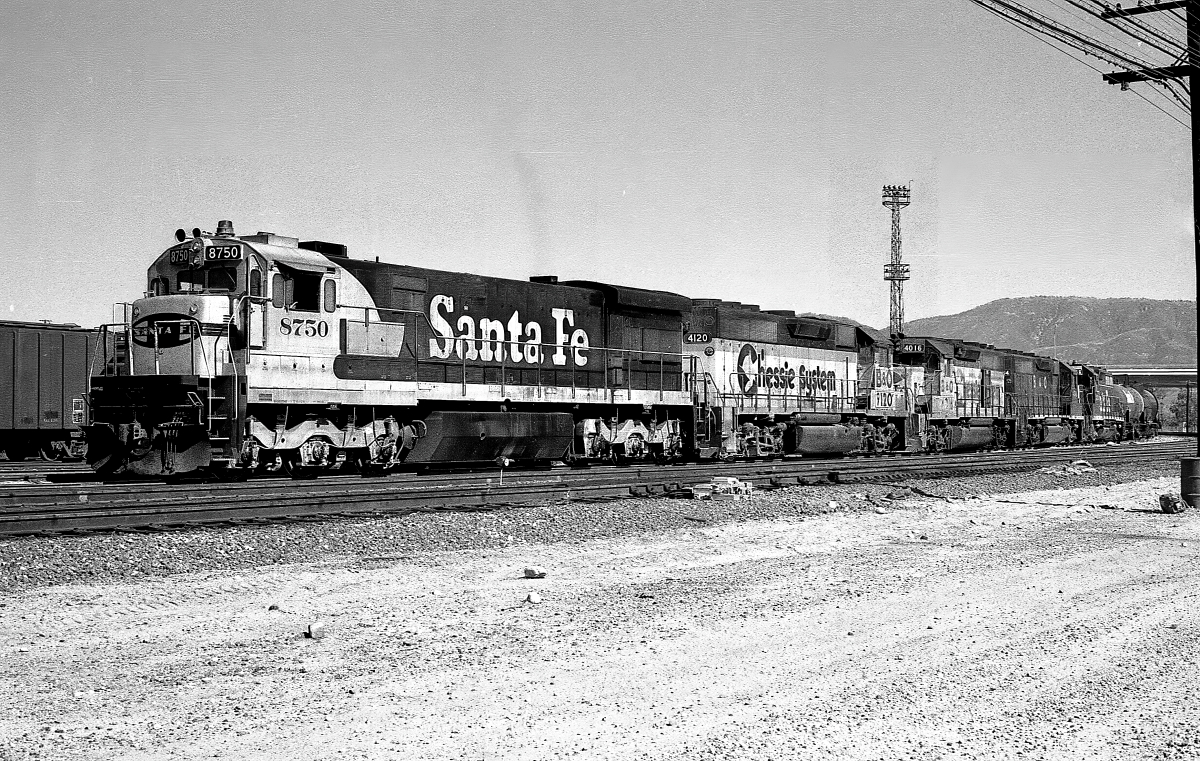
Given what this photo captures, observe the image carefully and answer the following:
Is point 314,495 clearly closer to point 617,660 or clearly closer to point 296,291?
point 296,291

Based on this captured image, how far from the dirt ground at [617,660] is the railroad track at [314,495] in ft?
7.34

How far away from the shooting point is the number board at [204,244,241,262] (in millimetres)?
14742

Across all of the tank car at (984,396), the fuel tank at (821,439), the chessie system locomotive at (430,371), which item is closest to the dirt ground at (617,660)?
the chessie system locomotive at (430,371)

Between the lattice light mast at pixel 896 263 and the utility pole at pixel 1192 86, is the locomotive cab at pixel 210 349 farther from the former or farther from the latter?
the lattice light mast at pixel 896 263

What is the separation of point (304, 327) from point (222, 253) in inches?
58.4

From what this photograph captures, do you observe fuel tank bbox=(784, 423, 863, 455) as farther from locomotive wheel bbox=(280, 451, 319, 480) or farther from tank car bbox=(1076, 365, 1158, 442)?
tank car bbox=(1076, 365, 1158, 442)

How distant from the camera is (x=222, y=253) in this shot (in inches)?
582

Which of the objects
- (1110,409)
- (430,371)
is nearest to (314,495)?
(430,371)

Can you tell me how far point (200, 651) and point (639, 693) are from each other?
2617 millimetres

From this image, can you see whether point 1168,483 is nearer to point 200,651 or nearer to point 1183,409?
point 200,651

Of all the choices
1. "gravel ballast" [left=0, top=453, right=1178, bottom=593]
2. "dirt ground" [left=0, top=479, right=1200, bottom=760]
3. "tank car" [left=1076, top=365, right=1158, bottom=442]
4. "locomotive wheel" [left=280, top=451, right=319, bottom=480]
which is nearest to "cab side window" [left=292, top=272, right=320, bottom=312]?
"locomotive wheel" [left=280, top=451, right=319, bottom=480]

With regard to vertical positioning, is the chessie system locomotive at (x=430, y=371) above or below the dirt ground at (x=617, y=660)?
above

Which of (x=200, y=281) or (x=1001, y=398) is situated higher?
(x=200, y=281)

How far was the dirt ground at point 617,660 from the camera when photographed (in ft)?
15.6
